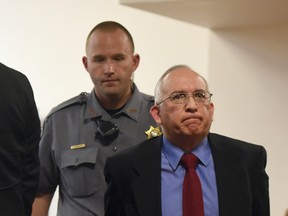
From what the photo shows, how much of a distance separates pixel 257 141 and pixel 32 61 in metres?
1.36

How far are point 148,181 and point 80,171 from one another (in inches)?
16.1

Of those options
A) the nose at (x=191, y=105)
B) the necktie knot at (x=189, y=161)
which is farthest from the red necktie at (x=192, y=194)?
the nose at (x=191, y=105)

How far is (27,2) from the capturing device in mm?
2947

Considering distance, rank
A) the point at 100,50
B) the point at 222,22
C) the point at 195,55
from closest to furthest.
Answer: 1. the point at 100,50
2. the point at 222,22
3. the point at 195,55

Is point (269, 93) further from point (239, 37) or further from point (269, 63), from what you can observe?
point (239, 37)

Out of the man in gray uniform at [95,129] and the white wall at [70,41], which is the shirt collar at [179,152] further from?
the white wall at [70,41]

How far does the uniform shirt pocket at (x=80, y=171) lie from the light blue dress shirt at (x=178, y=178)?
36 cm

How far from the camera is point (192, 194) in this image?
4.75 ft

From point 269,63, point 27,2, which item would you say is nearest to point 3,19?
point 27,2

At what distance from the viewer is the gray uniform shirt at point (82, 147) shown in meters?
1.82

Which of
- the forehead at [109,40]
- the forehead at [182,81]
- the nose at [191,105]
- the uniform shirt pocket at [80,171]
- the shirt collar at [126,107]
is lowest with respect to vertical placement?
the uniform shirt pocket at [80,171]

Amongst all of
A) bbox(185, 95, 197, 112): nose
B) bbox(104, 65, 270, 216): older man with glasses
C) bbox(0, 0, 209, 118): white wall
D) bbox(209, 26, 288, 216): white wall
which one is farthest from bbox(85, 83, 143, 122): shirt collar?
bbox(0, 0, 209, 118): white wall

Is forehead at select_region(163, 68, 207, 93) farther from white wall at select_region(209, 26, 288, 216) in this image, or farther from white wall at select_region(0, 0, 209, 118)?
white wall at select_region(0, 0, 209, 118)

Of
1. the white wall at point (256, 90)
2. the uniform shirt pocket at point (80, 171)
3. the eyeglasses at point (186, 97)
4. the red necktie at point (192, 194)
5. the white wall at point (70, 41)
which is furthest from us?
the white wall at point (70, 41)
